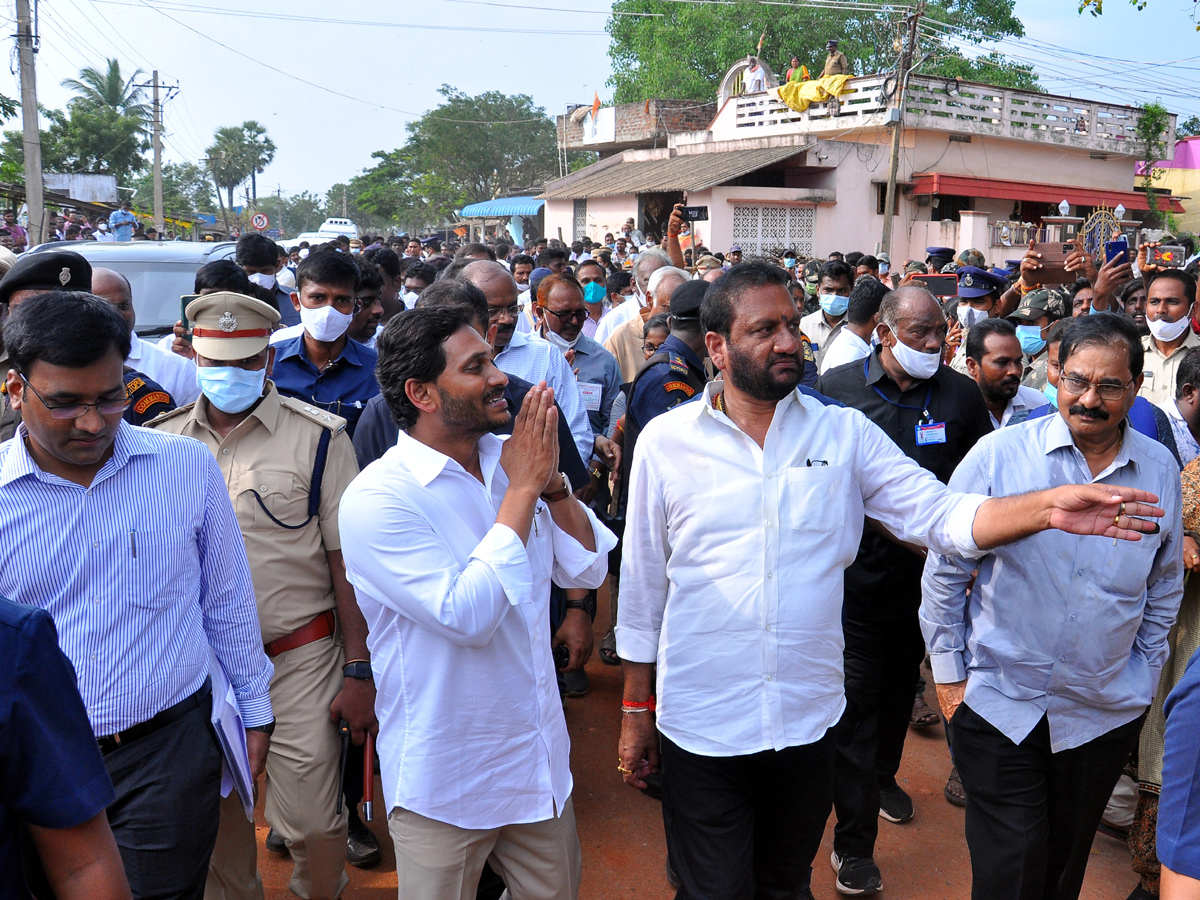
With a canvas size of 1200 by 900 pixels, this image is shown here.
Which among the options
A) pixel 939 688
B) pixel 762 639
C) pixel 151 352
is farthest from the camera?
pixel 151 352

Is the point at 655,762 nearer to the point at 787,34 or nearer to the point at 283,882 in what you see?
the point at 283,882

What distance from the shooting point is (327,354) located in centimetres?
446

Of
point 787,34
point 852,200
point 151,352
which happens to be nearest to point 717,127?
point 852,200

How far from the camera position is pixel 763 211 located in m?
24.8

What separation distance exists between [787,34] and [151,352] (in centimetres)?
4257

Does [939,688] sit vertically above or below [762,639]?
below

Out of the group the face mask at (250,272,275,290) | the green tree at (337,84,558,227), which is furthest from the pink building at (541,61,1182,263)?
the green tree at (337,84,558,227)

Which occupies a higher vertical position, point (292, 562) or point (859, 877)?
point (292, 562)

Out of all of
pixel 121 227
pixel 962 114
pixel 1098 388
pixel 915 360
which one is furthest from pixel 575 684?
pixel 962 114

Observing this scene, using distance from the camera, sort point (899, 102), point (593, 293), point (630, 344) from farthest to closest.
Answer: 1. point (899, 102)
2. point (593, 293)
3. point (630, 344)

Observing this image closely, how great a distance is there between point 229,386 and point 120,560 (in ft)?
3.09

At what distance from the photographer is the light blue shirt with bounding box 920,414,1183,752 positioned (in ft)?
9.20

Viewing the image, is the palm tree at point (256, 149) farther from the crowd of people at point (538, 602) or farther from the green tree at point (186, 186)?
the crowd of people at point (538, 602)

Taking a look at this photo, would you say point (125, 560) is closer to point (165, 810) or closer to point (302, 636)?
point (165, 810)
